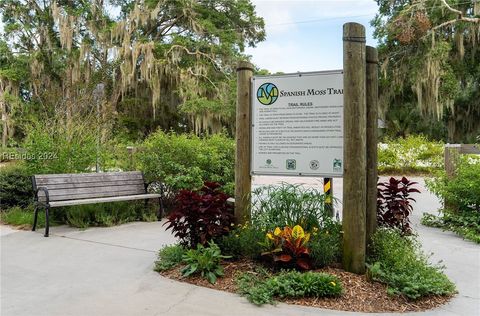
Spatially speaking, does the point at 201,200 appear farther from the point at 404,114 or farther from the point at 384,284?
the point at 404,114

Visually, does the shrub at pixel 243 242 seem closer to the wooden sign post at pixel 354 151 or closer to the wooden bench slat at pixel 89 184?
the wooden sign post at pixel 354 151

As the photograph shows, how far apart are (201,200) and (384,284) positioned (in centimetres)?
183

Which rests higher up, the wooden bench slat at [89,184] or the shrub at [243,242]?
the wooden bench slat at [89,184]

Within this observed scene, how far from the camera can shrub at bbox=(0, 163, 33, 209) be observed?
732 cm

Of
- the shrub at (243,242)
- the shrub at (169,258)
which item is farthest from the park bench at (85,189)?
the shrub at (243,242)

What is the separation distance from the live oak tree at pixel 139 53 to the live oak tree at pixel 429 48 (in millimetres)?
7180

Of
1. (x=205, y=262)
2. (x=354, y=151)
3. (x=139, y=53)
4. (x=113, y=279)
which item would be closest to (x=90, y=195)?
(x=113, y=279)

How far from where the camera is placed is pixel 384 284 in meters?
3.62

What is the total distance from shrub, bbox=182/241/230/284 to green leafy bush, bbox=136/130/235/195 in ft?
10.1

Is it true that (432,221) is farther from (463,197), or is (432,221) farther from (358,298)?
(358,298)

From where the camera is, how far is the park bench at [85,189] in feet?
19.9

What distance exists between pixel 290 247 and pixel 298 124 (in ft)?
4.20

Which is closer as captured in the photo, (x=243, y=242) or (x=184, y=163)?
(x=243, y=242)

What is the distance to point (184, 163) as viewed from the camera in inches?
296
